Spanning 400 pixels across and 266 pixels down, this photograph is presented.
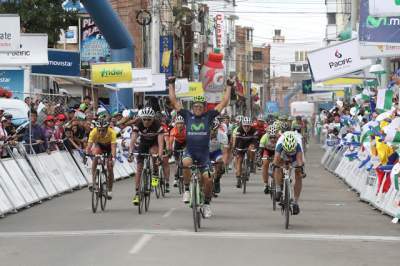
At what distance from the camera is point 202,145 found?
1677 centimetres

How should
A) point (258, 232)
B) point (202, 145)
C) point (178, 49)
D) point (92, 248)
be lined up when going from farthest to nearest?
point (178, 49), point (202, 145), point (258, 232), point (92, 248)

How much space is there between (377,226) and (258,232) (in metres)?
2.46

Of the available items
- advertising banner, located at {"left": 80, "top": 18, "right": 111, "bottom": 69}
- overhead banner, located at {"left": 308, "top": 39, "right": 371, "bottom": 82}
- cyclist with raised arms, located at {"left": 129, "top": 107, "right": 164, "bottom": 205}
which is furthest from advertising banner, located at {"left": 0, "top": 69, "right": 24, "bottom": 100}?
advertising banner, located at {"left": 80, "top": 18, "right": 111, "bottom": 69}

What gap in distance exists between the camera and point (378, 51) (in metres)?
22.4

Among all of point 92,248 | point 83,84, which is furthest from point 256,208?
point 83,84

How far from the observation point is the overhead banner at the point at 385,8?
1675cm

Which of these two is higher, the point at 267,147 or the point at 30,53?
the point at 30,53

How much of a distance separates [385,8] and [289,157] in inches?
113

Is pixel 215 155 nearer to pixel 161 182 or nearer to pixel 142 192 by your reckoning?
pixel 142 192

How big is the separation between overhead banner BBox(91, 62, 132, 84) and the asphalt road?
11.8 meters

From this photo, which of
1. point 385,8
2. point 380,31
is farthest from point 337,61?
point 385,8

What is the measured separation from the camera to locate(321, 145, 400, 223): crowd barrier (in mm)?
18625

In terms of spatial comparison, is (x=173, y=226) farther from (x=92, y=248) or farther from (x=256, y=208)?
(x=256, y=208)

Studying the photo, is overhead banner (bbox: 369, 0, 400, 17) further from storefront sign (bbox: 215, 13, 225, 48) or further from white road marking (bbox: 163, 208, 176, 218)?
storefront sign (bbox: 215, 13, 225, 48)
